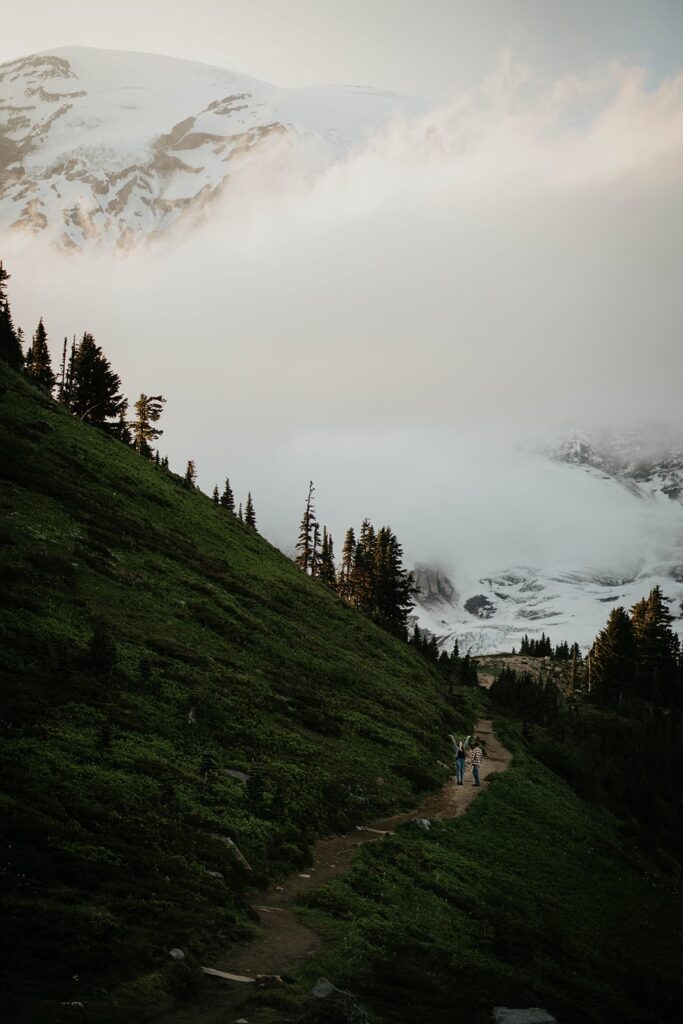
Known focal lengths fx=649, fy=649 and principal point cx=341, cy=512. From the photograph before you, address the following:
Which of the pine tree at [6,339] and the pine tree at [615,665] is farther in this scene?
the pine tree at [615,665]

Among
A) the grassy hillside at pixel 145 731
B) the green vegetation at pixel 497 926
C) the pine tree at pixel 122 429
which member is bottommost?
the green vegetation at pixel 497 926

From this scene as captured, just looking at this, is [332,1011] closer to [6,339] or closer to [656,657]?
[6,339]

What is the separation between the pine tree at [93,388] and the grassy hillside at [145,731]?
27779mm

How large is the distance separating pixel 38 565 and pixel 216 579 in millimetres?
19685

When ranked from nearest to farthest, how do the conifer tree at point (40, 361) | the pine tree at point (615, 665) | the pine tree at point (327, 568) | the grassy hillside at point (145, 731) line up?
the grassy hillside at point (145, 731), the conifer tree at point (40, 361), the pine tree at point (615, 665), the pine tree at point (327, 568)

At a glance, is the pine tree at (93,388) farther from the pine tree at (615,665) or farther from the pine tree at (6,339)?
the pine tree at (615,665)

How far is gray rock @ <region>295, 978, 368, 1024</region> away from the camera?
9.62 meters

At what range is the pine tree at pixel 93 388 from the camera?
87.6m

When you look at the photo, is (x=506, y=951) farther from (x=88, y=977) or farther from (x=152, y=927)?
(x=88, y=977)

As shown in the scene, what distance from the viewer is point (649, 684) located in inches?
4786

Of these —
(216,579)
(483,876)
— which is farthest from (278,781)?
(216,579)

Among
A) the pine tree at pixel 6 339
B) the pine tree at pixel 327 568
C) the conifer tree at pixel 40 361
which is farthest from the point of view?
the pine tree at pixel 327 568

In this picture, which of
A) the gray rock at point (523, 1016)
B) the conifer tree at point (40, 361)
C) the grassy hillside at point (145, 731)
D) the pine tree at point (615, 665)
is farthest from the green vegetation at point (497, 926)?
the pine tree at point (615, 665)

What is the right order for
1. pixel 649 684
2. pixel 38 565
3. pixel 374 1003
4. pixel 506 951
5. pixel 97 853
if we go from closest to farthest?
1. pixel 374 1003
2. pixel 97 853
3. pixel 506 951
4. pixel 38 565
5. pixel 649 684
